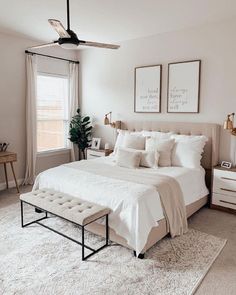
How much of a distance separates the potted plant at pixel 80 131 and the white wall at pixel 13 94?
103 cm

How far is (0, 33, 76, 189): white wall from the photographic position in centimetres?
460

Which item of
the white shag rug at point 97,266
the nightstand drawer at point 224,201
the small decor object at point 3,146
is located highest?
the small decor object at point 3,146

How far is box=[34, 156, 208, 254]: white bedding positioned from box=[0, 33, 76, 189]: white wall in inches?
64.8

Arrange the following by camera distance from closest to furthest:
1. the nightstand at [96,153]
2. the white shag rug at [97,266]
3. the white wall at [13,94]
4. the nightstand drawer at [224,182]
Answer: the white shag rug at [97,266] < the nightstand drawer at [224,182] < the white wall at [13,94] < the nightstand at [96,153]

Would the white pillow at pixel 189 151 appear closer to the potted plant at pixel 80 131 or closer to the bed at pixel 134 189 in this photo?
the bed at pixel 134 189

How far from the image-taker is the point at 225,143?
398cm

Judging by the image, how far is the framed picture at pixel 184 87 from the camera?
4168 millimetres

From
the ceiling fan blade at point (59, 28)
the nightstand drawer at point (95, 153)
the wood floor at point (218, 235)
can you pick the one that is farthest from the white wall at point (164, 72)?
the ceiling fan blade at point (59, 28)

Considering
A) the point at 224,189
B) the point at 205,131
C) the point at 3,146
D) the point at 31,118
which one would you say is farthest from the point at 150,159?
the point at 3,146

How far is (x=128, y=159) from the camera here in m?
3.80

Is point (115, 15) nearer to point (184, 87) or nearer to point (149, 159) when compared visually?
point (184, 87)

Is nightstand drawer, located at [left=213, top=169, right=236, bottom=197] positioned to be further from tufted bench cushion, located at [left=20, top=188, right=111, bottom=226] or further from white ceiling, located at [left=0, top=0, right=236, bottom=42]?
white ceiling, located at [left=0, top=0, right=236, bottom=42]

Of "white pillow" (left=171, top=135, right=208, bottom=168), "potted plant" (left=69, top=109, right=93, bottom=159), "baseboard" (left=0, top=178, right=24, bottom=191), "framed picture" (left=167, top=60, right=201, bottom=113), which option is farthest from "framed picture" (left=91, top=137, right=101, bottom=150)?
"white pillow" (left=171, top=135, right=208, bottom=168)

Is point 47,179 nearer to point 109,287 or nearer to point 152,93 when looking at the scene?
point 109,287
